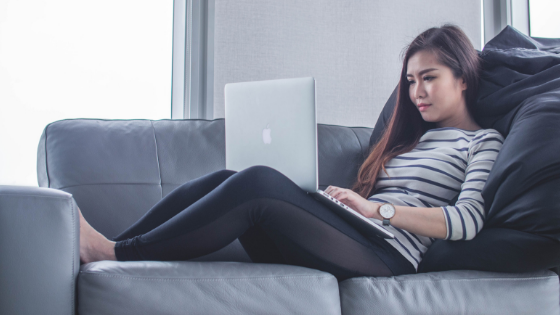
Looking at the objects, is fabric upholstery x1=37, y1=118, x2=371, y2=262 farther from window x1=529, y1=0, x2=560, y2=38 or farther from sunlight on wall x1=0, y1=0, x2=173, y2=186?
window x1=529, y1=0, x2=560, y2=38

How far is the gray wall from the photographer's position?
2.11 meters

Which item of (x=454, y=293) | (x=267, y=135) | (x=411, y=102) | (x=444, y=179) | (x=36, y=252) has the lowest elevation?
(x=454, y=293)

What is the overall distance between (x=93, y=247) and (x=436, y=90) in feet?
3.67

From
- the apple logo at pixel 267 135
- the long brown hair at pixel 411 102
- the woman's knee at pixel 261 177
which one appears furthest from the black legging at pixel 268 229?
the long brown hair at pixel 411 102

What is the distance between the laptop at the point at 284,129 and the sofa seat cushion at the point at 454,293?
130mm

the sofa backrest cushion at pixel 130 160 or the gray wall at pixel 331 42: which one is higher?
the gray wall at pixel 331 42

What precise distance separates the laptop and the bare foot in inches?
16.3

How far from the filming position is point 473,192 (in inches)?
42.8

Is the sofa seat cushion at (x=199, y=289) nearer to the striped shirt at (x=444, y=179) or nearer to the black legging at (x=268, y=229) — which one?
the black legging at (x=268, y=229)

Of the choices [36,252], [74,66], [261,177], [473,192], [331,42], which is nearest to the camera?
[36,252]

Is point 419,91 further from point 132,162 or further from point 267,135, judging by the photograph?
point 132,162

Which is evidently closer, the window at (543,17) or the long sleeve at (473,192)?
the long sleeve at (473,192)

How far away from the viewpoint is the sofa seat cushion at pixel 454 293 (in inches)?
38.2

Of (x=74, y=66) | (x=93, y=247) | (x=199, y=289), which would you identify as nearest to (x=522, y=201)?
(x=199, y=289)
